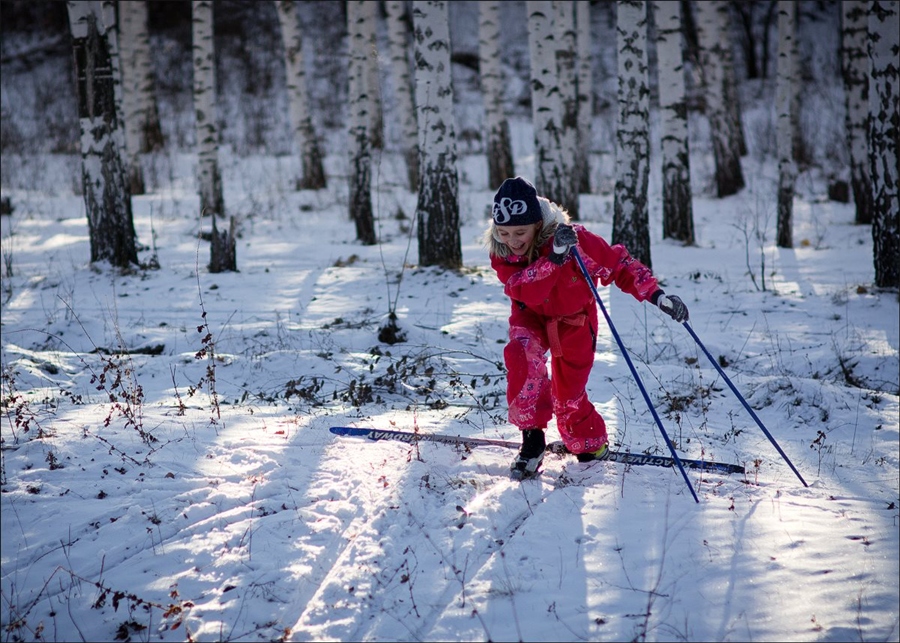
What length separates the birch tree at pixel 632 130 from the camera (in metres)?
8.38

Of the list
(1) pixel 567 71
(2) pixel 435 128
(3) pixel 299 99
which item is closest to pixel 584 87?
(1) pixel 567 71

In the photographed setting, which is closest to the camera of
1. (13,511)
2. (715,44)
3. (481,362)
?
(13,511)

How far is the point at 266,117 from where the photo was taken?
21.5 meters

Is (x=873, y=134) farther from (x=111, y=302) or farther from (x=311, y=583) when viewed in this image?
(x=111, y=302)

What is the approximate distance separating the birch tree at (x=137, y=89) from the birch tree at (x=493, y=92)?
7.76m

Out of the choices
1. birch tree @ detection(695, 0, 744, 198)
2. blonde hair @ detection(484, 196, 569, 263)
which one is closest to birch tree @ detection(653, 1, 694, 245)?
birch tree @ detection(695, 0, 744, 198)

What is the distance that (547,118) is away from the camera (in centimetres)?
1034

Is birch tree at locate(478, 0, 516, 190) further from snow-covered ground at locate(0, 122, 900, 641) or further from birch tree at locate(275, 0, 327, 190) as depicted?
snow-covered ground at locate(0, 122, 900, 641)

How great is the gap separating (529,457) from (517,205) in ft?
4.70

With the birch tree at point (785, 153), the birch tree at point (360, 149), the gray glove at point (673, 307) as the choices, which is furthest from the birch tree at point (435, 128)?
the birch tree at point (785, 153)

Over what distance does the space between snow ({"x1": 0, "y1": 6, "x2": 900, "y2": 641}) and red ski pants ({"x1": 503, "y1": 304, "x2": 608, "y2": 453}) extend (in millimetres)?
382

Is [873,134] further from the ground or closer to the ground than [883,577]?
further from the ground

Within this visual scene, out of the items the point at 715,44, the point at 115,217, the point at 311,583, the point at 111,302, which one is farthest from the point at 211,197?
the point at 311,583

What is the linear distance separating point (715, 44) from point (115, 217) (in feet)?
38.8
